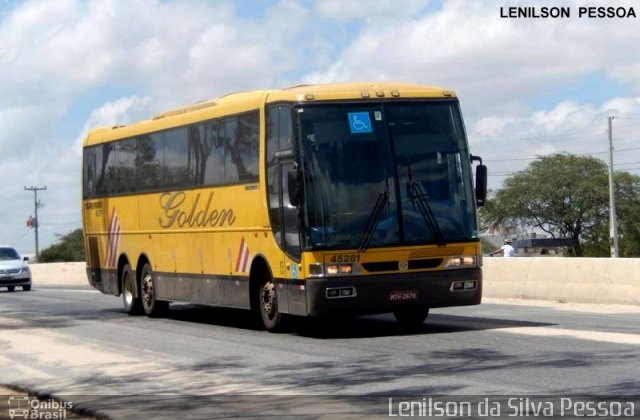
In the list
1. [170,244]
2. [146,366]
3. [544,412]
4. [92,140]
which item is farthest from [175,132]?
[544,412]

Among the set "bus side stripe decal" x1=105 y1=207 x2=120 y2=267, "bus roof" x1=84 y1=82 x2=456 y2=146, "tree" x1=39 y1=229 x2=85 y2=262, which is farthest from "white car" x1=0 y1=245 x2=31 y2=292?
"tree" x1=39 y1=229 x2=85 y2=262

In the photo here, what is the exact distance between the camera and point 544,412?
995 centimetres

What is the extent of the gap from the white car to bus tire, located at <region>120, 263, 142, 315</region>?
2103 cm

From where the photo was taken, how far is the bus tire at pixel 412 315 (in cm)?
1875

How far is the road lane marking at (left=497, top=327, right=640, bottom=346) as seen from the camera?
15.4 meters

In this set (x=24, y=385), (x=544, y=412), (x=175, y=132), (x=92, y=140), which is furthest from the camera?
(x=92, y=140)

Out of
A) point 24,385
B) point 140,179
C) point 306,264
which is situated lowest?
point 24,385

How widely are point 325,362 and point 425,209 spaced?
3677 mm

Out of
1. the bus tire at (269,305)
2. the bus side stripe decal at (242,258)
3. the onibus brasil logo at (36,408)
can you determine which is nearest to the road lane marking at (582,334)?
the bus tire at (269,305)

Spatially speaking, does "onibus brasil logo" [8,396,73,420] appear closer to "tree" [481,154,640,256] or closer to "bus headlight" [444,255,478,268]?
"bus headlight" [444,255,478,268]

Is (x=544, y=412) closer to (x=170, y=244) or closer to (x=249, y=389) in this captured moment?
(x=249, y=389)

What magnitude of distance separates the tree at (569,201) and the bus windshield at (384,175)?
7728 cm

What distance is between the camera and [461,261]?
Answer: 57.5ft

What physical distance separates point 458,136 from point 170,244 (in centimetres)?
676
